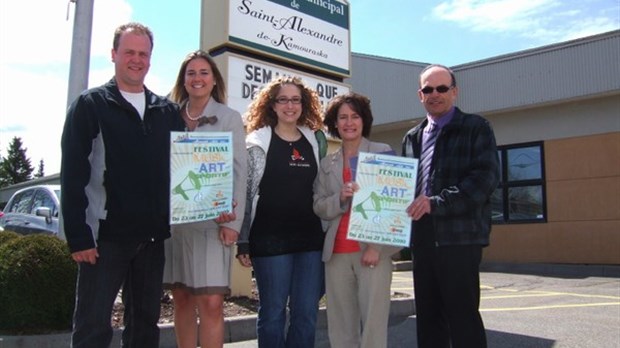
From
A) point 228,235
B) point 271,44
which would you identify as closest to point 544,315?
point 271,44

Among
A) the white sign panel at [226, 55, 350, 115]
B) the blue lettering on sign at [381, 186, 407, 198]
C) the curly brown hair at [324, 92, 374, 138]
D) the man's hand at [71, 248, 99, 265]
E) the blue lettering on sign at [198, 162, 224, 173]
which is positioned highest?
the white sign panel at [226, 55, 350, 115]

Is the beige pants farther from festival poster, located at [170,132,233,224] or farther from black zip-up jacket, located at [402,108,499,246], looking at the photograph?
festival poster, located at [170,132,233,224]

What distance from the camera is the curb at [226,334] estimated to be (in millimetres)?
5029

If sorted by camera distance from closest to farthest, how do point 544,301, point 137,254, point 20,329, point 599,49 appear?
point 137,254
point 20,329
point 544,301
point 599,49

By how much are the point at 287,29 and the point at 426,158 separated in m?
4.51

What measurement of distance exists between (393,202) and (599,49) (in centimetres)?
1289

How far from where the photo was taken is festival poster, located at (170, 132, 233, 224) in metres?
3.12

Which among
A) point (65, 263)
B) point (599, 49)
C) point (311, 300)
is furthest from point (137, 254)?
point (599, 49)

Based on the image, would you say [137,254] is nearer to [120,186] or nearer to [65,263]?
[120,186]

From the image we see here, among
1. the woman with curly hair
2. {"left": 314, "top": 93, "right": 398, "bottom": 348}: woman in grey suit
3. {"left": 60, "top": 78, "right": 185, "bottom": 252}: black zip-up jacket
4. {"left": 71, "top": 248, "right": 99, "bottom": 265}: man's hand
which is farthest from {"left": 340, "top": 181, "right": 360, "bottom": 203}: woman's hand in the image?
{"left": 71, "top": 248, "right": 99, "bottom": 265}: man's hand

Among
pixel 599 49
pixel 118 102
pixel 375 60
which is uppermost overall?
pixel 375 60

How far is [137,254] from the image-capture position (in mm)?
3105

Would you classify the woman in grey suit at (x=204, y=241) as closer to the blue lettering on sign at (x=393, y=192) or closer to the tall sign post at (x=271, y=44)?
the blue lettering on sign at (x=393, y=192)

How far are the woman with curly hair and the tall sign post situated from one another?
10.5 feet
